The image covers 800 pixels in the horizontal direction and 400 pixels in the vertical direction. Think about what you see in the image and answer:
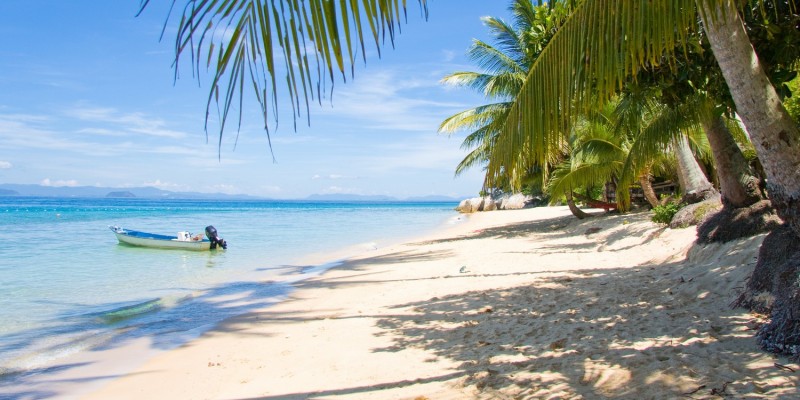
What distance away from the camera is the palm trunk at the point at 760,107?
2.91 m

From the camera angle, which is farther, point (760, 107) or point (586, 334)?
point (586, 334)

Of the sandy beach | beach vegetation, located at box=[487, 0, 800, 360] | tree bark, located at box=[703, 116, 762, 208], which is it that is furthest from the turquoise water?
tree bark, located at box=[703, 116, 762, 208]

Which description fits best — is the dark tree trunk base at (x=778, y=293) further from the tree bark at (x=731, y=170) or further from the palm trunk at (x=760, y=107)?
the tree bark at (x=731, y=170)

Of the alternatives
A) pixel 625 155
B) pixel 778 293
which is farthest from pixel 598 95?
pixel 625 155

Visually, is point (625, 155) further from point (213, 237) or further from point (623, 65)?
point (213, 237)

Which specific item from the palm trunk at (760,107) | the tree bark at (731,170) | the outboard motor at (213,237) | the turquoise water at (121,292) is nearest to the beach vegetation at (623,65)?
the palm trunk at (760,107)

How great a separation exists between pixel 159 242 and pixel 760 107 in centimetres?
1834

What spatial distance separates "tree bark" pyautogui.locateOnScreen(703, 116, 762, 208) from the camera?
6242mm

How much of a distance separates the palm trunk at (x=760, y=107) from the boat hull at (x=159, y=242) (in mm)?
16615

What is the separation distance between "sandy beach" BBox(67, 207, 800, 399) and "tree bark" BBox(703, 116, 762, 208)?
0.77m

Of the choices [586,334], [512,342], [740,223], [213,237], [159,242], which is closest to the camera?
[586,334]

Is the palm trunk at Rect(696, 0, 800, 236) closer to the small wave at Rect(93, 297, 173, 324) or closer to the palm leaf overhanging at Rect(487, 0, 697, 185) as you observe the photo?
the palm leaf overhanging at Rect(487, 0, 697, 185)

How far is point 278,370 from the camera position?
449 cm

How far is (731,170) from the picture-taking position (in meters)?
6.29
